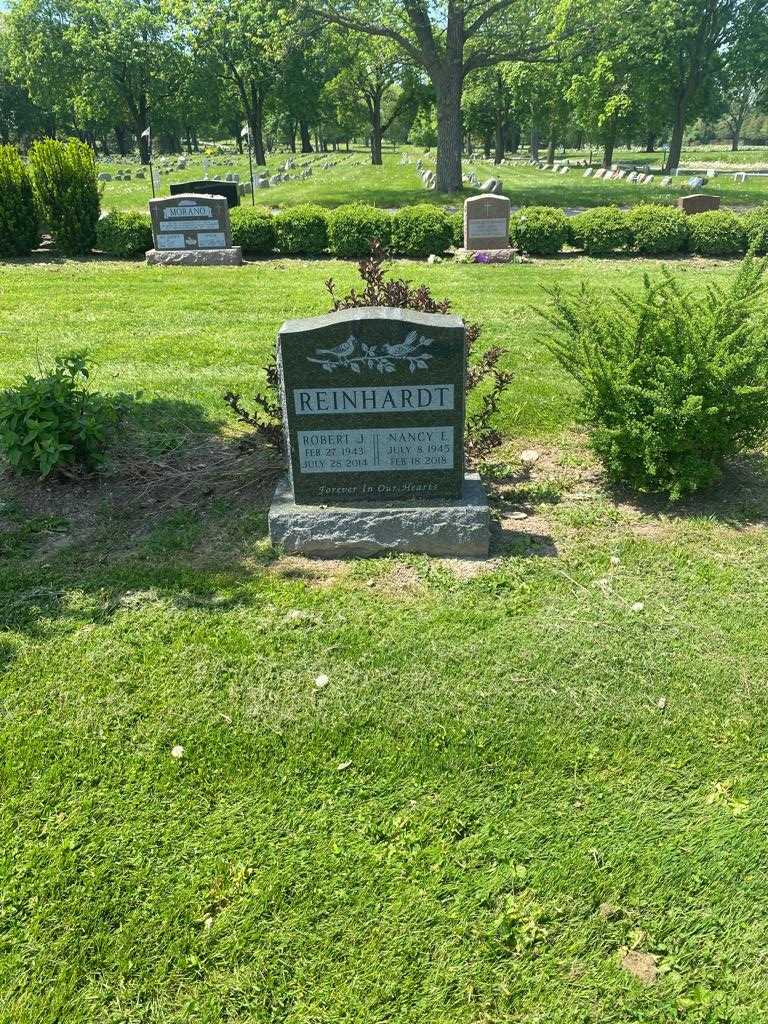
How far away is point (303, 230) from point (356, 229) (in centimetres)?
119

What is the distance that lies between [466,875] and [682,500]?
138 inches

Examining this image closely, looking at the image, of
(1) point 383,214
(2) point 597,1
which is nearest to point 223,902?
(1) point 383,214

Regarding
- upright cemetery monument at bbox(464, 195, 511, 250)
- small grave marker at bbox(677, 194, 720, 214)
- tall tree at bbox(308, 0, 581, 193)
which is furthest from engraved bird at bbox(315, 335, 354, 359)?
tall tree at bbox(308, 0, 581, 193)

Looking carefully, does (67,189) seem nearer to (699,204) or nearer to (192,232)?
(192,232)

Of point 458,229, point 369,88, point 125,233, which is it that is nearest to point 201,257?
point 125,233

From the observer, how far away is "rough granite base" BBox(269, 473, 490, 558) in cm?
474

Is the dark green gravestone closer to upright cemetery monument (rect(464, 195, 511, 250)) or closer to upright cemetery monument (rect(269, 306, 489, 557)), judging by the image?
upright cemetery monument (rect(269, 306, 489, 557))

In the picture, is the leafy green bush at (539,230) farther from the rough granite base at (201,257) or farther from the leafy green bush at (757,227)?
the rough granite base at (201,257)

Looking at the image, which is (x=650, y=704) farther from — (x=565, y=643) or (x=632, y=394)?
(x=632, y=394)

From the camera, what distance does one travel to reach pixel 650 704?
144 inches

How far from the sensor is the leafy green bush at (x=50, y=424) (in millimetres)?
5391

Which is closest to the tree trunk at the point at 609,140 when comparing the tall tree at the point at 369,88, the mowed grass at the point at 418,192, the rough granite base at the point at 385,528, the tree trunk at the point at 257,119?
the mowed grass at the point at 418,192

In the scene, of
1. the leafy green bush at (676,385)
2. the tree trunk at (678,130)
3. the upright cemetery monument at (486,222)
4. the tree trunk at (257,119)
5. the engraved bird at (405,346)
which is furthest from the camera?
the tree trunk at (257,119)

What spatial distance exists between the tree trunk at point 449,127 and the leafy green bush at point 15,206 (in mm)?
13493
